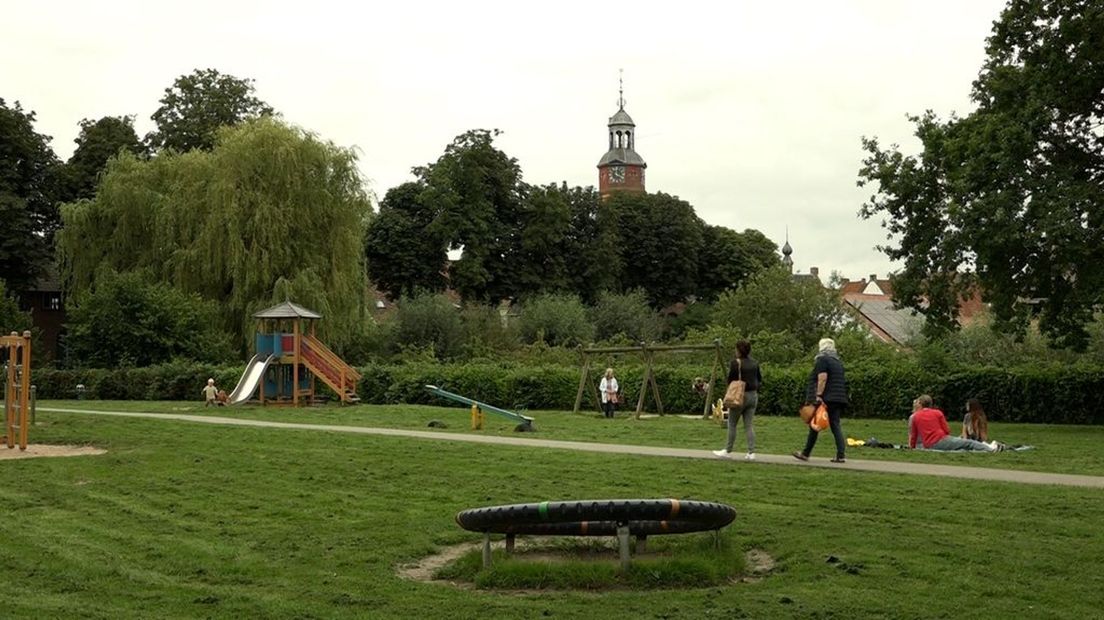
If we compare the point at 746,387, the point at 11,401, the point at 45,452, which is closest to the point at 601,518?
the point at 746,387

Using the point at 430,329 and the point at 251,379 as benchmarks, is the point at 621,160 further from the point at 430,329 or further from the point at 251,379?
the point at 251,379

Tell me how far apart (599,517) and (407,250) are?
236ft

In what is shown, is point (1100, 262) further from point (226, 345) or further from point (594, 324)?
point (594, 324)

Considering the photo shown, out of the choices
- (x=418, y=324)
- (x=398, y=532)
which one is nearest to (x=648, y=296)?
(x=418, y=324)

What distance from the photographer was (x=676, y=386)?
38906mm

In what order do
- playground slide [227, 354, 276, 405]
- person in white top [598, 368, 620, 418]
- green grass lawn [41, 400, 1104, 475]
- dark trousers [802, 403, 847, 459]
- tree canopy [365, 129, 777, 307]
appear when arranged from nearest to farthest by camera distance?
dark trousers [802, 403, 847, 459]
green grass lawn [41, 400, 1104, 475]
person in white top [598, 368, 620, 418]
playground slide [227, 354, 276, 405]
tree canopy [365, 129, 777, 307]

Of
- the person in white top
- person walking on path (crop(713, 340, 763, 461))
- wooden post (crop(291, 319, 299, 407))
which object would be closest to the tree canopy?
wooden post (crop(291, 319, 299, 407))

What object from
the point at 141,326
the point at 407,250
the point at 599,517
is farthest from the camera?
the point at 407,250

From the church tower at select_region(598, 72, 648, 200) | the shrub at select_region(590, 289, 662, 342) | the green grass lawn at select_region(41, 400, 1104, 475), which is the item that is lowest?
the green grass lawn at select_region(41, 400, 1104, 475)

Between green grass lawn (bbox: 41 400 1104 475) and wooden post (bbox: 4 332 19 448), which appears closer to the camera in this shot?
green grass lawn (bbox: 41 400 1104 475)

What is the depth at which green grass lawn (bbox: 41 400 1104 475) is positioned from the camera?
19.7m

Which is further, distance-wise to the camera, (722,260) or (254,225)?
(722,260)

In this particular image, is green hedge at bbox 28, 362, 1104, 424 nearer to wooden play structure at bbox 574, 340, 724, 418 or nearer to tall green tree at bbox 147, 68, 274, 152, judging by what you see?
wooden play structure at bbox 574, 340, 724, 418

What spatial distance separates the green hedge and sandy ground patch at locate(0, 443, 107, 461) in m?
18.6
